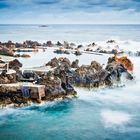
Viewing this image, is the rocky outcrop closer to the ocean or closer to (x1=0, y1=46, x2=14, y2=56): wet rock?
the ocean

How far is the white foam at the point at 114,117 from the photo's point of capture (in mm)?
8930

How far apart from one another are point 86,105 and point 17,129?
2.09 meters

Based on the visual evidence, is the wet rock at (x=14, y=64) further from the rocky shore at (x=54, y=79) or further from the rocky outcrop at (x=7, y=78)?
the rocky outcrop at (x=7, y=78)

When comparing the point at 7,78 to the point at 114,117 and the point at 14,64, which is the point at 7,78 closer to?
the point at 14,64

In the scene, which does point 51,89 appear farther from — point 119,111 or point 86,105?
point 119,111

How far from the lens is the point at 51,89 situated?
10469 mm

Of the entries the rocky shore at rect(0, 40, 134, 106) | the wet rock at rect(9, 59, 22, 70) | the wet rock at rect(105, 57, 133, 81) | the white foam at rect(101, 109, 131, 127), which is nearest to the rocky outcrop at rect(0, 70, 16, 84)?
the rocky shore at rect(0, 40, 134, 106)

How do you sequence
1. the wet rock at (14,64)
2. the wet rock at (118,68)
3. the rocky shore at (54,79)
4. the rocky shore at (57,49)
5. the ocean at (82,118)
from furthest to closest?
the rocky shore at (57,49) < the wet rock at (14,64) < the wet rock at (118,68) < the rocky shore at (54,79) < the ocean at (82,118)

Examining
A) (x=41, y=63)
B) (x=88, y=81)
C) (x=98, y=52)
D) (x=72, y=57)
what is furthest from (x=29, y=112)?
(x=98, y=52)

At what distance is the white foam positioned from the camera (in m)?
8.93

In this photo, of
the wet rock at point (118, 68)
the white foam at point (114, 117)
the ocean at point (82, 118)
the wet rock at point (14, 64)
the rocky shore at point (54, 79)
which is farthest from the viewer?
the wet rock at point (14, 64)

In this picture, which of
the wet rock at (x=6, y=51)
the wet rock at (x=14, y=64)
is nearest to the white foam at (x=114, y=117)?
the wet rock at (x=14, y=64)

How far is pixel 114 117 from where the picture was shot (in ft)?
30.7

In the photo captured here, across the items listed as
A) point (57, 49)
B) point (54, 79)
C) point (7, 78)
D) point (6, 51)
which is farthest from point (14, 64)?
point (57, 49)
